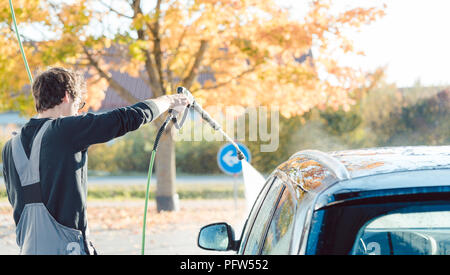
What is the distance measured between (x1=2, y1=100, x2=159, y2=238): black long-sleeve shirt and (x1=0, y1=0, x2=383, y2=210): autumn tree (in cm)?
735

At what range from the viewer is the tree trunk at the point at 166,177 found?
11.9 metres

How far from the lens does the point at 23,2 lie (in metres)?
9.78

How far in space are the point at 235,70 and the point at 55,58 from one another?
A: 10.8 feet

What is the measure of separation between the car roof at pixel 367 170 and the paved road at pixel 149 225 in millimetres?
4100

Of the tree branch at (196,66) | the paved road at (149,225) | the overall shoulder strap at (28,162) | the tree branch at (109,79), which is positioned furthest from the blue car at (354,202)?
the tree branch at (109,79)

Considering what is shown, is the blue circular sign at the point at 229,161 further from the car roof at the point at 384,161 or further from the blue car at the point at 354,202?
the car roof at the point at 384,161

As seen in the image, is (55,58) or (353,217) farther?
(55,58)

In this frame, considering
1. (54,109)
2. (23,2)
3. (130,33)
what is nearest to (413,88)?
(130,33)

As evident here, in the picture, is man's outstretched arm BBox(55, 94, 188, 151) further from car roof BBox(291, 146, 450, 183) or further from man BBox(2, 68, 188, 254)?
car roof BBox(291, 146, 450, 183)

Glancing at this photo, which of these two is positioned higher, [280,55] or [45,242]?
[280,55]

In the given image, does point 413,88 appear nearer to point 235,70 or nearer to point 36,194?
point 235,70

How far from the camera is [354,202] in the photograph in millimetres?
1782

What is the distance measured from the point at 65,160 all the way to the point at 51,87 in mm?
394

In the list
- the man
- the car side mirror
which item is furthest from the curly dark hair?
the car side mirror
